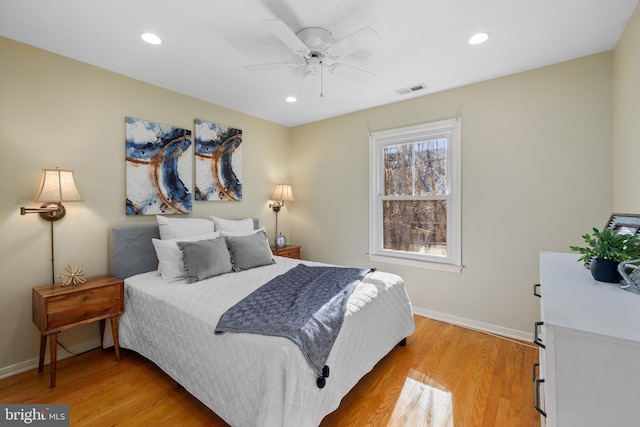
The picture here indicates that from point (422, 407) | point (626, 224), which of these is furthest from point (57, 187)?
point (626, 224)

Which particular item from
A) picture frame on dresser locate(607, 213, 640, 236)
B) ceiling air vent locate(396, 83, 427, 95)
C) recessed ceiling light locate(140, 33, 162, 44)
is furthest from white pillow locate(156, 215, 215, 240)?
picture frame on dresser locate(607, 213, 640, 236)

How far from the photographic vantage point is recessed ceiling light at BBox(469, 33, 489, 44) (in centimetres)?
208

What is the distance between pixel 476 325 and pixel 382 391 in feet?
5.05

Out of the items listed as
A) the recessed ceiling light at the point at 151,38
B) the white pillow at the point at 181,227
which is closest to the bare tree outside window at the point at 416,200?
the white pillow at the point at 181,227

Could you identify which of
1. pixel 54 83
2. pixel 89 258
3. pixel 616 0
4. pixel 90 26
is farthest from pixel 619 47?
pixel 89 258

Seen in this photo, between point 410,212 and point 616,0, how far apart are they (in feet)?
7.51

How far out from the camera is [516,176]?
272 cm

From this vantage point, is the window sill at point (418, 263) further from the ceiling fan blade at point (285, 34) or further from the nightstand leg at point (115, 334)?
the nightstand leg at point (115, 334)

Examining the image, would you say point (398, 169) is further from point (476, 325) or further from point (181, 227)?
point (181, 227)

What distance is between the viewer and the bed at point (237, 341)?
4.67 feet

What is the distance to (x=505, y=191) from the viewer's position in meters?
2.79

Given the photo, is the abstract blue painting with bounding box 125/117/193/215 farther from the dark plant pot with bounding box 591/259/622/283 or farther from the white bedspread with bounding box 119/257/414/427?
the dark plant pot with bounding box 591/259/622/283

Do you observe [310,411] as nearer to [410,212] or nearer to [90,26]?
[410,212]

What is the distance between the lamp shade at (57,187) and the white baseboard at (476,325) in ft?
11.6
